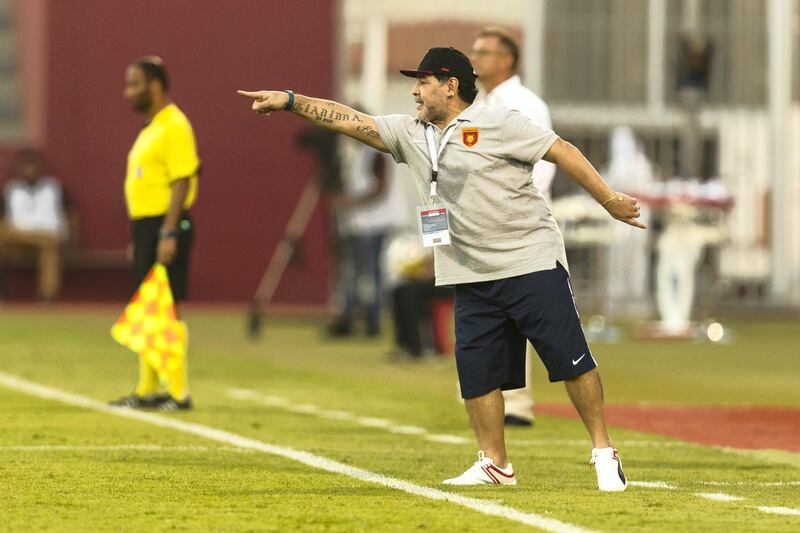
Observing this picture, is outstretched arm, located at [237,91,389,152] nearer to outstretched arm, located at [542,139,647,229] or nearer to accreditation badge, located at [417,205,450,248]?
accreditation badge, located at [417,205,450,248]

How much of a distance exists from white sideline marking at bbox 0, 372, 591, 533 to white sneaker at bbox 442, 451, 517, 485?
21 centimetres

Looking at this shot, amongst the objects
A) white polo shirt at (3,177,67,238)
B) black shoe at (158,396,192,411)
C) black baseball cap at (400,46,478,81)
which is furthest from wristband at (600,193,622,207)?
white polo shirt at (3,177,67,238)

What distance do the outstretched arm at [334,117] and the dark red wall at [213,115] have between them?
709 inches

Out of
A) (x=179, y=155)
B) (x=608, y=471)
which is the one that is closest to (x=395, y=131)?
(x=608, y=471)

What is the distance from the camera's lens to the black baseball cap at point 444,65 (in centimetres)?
834

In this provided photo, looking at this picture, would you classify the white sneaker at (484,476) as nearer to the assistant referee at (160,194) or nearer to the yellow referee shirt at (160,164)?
the assistant referee at (160,194)

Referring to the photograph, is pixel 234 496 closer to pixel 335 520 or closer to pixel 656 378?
pixel 335 520

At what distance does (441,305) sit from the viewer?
17.7m

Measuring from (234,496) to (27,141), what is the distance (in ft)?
62.9

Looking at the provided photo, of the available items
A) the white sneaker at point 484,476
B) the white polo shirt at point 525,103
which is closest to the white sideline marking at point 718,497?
the white sneaker at point 484,476

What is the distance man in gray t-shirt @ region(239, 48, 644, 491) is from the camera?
830cm

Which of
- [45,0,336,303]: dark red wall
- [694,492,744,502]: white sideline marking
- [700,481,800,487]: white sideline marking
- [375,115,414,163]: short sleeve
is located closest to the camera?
[694,492,744,502]: white sideline marking

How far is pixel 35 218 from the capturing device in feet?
83.4

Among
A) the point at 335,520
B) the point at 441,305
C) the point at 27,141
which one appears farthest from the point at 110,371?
the point at 27,141
